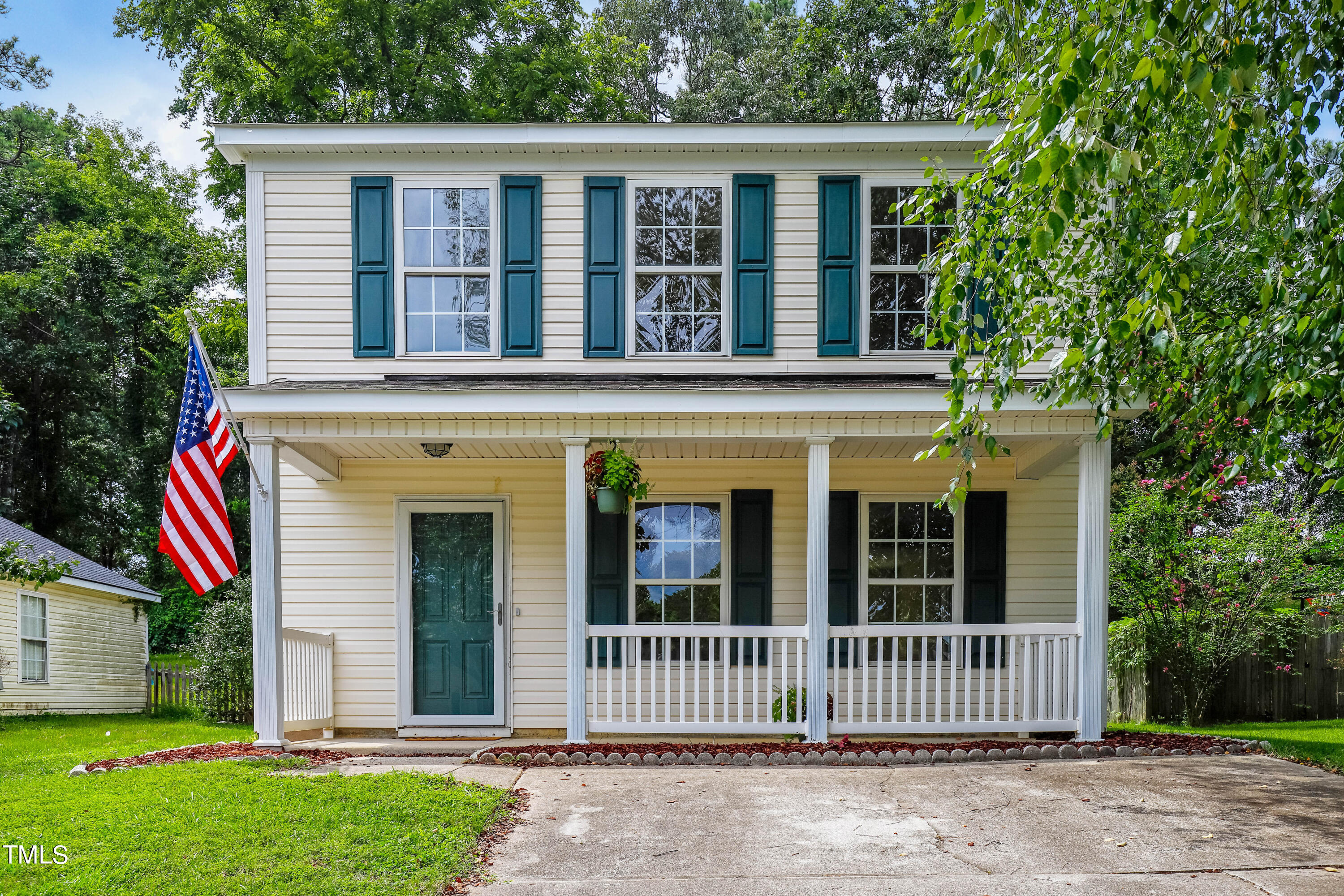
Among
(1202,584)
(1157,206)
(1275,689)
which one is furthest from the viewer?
(1275,689)

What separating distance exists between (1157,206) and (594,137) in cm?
454

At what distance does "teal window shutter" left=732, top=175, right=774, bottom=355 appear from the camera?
8094mm

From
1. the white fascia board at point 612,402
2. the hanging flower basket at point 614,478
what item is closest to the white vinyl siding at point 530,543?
the hanging flower basket at point 614,478

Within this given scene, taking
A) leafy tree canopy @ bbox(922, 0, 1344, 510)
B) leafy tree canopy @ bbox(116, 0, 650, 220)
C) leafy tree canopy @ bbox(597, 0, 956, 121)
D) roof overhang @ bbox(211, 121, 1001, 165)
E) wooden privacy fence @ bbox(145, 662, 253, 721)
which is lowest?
wooden privacy fence @ bbox(145, 662, 253, 721)

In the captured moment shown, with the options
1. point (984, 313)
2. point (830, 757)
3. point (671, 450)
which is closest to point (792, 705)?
point (830, 757)

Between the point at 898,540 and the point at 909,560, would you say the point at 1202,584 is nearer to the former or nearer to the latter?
the point at 909,560

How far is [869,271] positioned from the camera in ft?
26.5

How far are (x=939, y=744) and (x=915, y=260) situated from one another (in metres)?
4.16

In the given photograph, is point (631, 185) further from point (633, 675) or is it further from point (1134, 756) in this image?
point (1134, 756)

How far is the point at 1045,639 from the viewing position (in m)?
7.21

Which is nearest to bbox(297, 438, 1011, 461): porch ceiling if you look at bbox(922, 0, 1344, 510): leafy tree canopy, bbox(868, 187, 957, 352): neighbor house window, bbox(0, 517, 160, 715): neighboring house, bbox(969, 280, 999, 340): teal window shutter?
bbox(868, 187, 957, 352): neighbor house window

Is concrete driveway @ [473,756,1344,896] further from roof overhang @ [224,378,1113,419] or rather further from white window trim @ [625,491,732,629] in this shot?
roof overhang @ [224,378,1113,419]

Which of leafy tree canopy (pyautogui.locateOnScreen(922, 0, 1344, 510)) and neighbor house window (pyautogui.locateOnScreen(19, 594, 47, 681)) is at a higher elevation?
leafy tree canopy (pyautogui.locateOnScreen(922, 0, 1344, 510))

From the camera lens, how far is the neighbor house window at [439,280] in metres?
8.13
